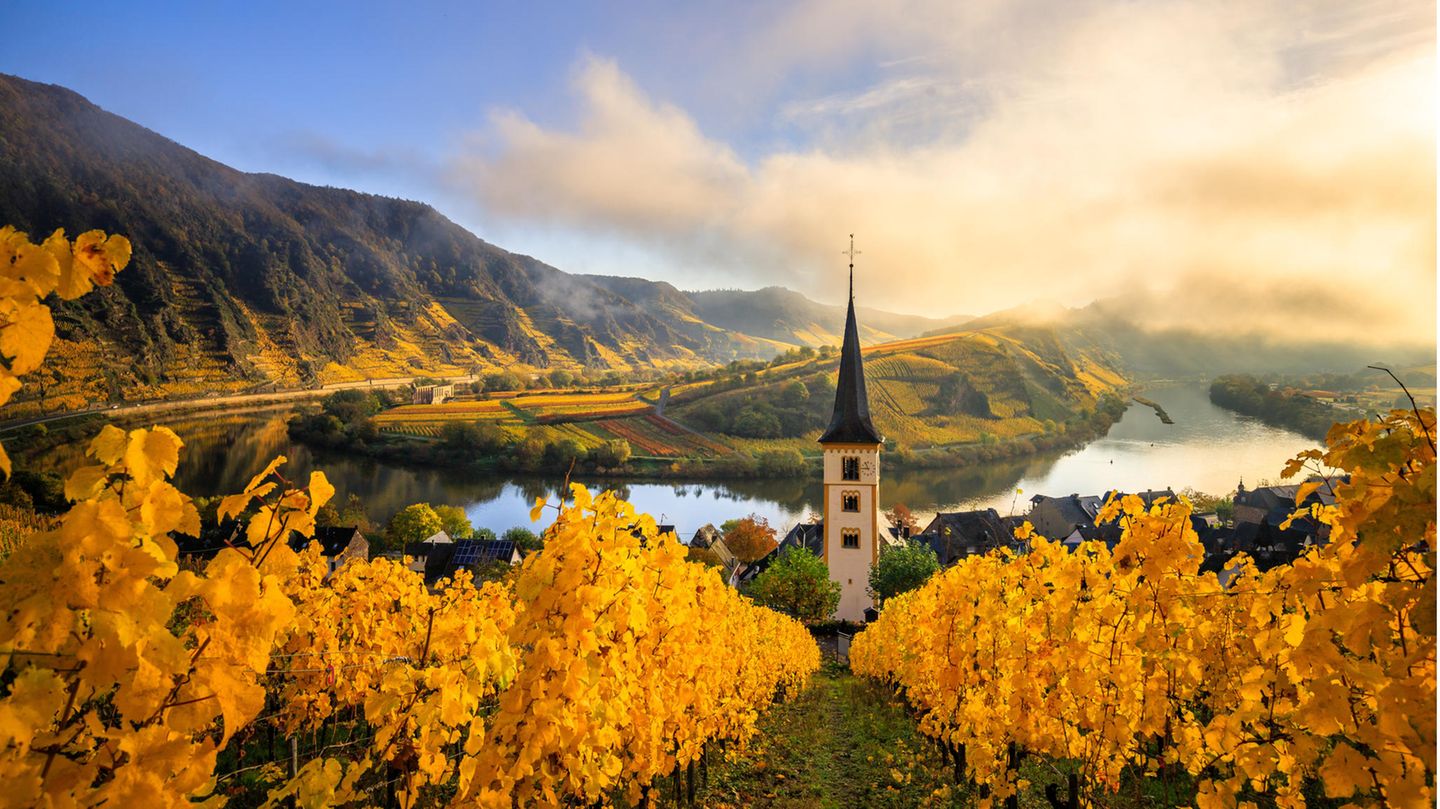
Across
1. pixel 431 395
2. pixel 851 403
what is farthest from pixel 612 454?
pixel 431 395

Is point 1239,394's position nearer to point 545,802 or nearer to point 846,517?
point 846,517

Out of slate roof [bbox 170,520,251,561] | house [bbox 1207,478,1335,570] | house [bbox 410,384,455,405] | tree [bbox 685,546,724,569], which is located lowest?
tree [bbox 685,546,724,569]

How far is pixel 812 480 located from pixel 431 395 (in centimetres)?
6438

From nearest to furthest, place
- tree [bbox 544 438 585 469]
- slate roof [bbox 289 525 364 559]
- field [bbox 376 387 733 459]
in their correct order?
slate roof [bbox 289 525 364 559] → tree [bbox 544 438 585 469] → field [bbox 376 387 733 459]

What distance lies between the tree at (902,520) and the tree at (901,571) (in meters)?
14.0

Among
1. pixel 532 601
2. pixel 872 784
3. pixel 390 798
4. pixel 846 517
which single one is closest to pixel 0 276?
pixel 532 601

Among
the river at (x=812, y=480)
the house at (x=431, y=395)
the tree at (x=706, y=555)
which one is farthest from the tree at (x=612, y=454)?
the house at (x=431, y=395)

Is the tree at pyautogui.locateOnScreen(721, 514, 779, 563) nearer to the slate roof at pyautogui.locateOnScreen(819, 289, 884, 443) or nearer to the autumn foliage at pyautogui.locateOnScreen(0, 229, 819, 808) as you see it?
the slate roof at pyautogui.locateOnScreen(819, 289, 884, 443)

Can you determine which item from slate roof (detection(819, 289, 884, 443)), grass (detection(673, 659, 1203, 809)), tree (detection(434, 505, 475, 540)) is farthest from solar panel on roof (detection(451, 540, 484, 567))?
grass (detection(673, 659, 1203, 809))

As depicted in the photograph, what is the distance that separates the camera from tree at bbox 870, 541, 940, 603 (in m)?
23.8

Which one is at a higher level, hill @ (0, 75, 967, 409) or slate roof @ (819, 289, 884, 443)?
hill @ (0, 75, 967, 409)

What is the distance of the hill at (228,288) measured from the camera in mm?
74312

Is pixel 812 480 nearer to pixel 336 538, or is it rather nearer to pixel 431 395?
pixel 336 538

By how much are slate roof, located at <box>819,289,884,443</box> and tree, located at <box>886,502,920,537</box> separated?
13.2 m
